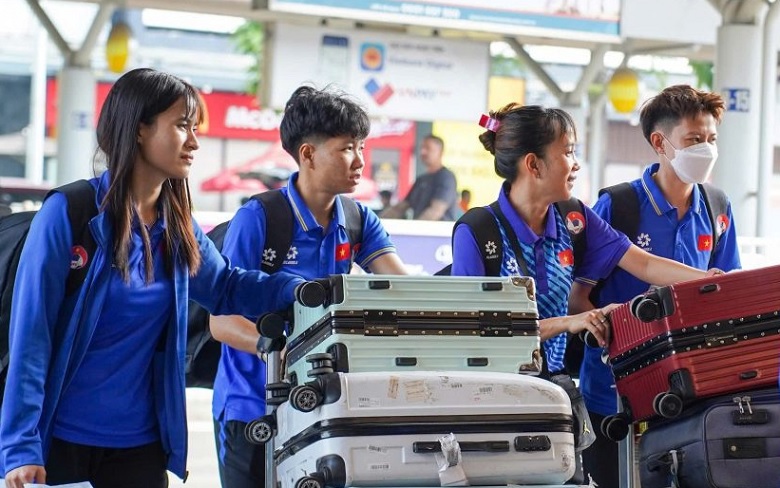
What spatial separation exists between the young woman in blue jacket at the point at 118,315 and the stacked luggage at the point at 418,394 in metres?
0.33

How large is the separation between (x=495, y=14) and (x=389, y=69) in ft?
4.26

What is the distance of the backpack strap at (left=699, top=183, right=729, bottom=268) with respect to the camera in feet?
16.0

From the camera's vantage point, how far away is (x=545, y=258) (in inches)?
169

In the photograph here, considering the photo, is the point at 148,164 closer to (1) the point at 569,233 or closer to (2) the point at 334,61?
(1) the point at 569,233

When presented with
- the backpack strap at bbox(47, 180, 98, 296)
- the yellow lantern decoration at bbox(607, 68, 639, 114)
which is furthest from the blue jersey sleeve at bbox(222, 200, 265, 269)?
the yellow lantern decoration at bbox(607, 68, 639, 114)

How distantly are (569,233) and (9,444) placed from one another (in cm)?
198

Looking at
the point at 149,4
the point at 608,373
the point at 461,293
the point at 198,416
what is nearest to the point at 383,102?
the point at 149,4

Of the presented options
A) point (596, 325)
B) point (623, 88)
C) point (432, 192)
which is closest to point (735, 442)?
point (596, 325)

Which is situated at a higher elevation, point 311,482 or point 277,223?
point 277,223

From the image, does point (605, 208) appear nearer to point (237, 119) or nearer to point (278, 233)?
point (278, 233)

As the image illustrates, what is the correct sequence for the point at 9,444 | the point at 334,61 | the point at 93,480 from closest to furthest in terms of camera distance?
1. the point at 9,444
2. the point at 93,480
3. the point at 334,61

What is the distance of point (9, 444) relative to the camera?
3.37 m

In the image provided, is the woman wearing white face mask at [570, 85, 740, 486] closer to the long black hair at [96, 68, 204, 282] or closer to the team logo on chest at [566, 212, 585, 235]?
the team logo on chest at [566, 212, 585, 235]

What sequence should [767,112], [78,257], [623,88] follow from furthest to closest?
[623,88] → [767,112] → [78,257]
